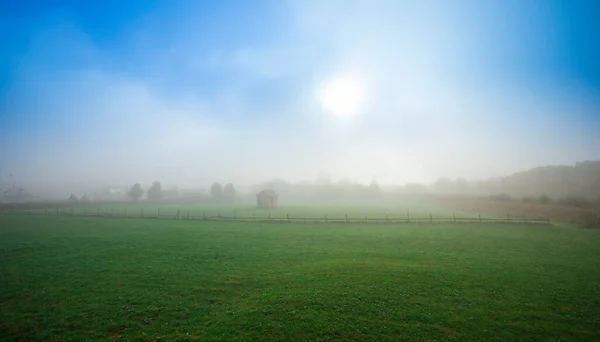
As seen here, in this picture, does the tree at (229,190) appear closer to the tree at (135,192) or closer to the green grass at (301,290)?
the tree at (135,192)

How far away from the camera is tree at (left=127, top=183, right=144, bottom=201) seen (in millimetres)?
115375

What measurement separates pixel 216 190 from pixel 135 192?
36113 millimetres

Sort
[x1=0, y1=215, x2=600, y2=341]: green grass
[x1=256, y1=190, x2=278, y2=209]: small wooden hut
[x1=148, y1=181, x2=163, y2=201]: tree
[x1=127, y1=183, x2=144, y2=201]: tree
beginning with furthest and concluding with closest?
[x1=148, y1=181, x2=163, y2=201]: tree < [x1=127, y1=183, x2=144, y2=201]: tree < [x1=256, y1=190, x2=278, y2=209]: small wooden hut < [x1=0, y1=215, x2=600, y2=341]: green grass

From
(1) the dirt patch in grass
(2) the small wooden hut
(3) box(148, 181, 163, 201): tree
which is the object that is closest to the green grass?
(1) the dirt patch in grass

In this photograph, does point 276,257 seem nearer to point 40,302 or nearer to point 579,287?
point 40,302

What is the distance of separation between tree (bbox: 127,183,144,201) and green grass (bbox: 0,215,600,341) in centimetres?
9406

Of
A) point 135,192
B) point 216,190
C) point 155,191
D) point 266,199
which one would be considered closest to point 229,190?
point 216,190

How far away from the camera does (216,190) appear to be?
134125 mm

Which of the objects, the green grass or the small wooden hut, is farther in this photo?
the small wooden hut

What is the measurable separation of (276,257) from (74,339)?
14957 millimetres

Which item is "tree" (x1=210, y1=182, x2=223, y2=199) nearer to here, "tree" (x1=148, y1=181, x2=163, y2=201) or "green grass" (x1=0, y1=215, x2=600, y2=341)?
"tree" (x1=148, y1=181, x2=163, y2=201)

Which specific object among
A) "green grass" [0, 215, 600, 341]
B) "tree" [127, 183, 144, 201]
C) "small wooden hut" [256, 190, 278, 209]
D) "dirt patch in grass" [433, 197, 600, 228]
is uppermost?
"tree" [127, 183, 144, 201]

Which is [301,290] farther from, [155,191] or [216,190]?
[155,191]

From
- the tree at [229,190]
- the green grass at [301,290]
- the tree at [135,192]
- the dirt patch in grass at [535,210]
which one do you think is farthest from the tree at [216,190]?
the dirt patch in grass at [535,210]
